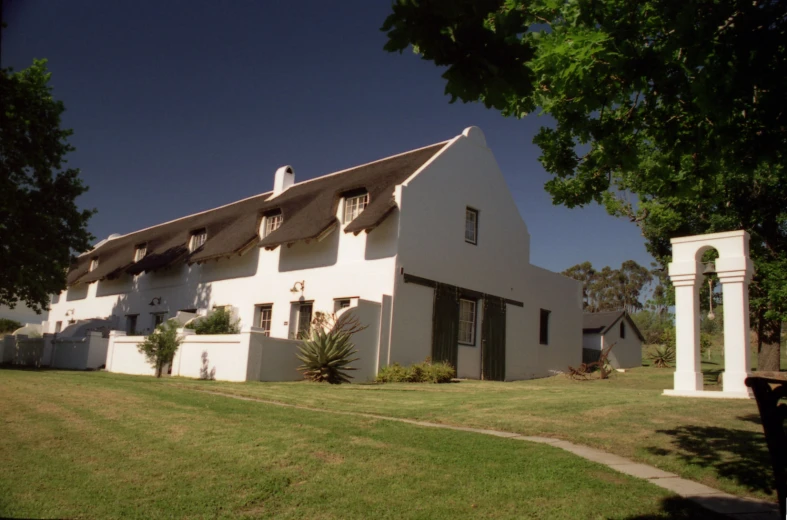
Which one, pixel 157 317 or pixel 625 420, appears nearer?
pixel 625 420

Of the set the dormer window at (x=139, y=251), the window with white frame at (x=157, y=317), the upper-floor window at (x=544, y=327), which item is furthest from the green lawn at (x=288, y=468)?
the dormer window at (x=139, y=251)

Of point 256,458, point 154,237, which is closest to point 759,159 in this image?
point 256,458

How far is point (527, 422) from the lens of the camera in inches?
331

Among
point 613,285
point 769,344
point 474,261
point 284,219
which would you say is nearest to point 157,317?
point 284,219

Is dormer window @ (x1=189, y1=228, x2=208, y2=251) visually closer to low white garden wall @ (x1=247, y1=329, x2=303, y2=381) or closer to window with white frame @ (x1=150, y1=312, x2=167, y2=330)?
window with white frame @ (x1=150, y1=312, x2=167, y2=330)

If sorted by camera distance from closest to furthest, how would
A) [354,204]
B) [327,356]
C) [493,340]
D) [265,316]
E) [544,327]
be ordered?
[327,356]
[354,204]
[493,340]
[265,316]
[544,327]

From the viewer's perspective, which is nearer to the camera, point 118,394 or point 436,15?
point 436,15

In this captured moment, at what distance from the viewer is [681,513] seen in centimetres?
464

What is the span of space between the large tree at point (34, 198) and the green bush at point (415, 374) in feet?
45.5

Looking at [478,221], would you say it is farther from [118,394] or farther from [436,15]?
[436,15]

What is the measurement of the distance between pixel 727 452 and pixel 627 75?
413 cm

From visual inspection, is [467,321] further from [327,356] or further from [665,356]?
[665,356]

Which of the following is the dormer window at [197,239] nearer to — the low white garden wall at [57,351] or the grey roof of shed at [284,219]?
the grey roof of shed at [284,219]

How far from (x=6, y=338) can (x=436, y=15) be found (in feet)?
103
